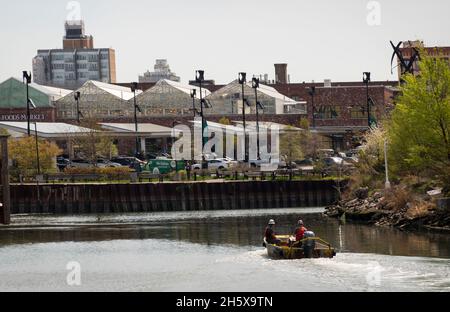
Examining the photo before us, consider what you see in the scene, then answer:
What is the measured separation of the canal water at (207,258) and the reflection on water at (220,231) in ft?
0.25

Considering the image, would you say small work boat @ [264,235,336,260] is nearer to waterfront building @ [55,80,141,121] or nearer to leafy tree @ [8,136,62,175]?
leafy tree @ [8,136,62,175]

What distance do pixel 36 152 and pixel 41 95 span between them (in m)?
45.0

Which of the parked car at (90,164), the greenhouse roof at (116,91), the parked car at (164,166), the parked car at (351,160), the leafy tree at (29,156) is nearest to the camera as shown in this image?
the parked car at (351,160)

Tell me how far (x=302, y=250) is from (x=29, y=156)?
239ft

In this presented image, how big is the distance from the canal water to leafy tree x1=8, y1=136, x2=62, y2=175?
31955mm

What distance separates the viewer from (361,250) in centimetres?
7206

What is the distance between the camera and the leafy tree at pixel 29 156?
13262 centimetres

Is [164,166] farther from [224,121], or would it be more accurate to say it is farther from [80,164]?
[224,121]

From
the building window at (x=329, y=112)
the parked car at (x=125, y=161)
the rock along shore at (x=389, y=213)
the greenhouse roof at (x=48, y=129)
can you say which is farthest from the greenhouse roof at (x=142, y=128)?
the rock along shore at (x=389, y=213)

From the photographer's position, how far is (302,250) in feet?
217

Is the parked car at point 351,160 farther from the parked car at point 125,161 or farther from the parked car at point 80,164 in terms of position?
the parked car at point 80,164

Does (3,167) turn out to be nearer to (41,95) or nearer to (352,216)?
(352,216)

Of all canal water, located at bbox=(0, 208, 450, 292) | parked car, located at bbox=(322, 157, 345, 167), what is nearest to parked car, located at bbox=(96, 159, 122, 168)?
parked car, located at bbox=(322, 157, 345, 167)

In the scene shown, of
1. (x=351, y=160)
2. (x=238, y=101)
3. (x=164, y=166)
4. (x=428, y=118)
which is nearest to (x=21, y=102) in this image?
(x=238, y=101)
